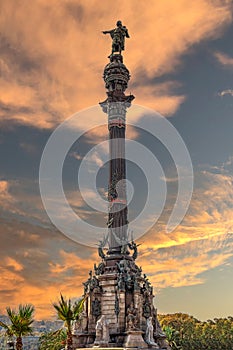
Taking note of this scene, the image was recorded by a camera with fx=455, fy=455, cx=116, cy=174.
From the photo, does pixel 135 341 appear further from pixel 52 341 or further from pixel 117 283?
pixel 52 341

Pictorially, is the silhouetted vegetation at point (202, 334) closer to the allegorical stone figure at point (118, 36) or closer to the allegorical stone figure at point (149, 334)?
the allegorical stone figure at point (149, 334)

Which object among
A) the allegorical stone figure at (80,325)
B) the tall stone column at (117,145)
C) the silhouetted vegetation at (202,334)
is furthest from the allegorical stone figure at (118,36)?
the silhouetted vegetation at (202,334)

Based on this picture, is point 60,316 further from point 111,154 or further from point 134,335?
point 111,154

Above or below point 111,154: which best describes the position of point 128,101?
above

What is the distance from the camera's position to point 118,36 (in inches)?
2242

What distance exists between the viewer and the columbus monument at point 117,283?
43375mm

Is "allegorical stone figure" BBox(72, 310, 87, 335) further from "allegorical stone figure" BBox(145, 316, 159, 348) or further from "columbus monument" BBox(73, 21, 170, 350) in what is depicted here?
"allegorical stone figure" BBox(145, 316, 159, 348)

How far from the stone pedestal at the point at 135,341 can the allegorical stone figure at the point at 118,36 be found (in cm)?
3353

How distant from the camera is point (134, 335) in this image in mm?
42312

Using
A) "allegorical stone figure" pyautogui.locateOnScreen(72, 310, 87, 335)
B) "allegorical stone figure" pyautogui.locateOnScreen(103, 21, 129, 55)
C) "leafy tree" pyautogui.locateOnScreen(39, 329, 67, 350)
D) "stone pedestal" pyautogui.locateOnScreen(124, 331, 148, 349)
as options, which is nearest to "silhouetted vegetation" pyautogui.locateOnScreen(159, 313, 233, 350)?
"leafy tree" pyautogui.locateOnScreen(39, 329, 67, 350)

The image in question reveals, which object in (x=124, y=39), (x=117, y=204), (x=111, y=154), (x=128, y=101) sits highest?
(x=124, y=39)

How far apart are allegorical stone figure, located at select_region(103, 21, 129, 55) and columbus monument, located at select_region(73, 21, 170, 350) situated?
309 centimetres

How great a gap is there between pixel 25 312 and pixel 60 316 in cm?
318

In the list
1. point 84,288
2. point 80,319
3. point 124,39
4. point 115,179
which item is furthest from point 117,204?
point 124,39
